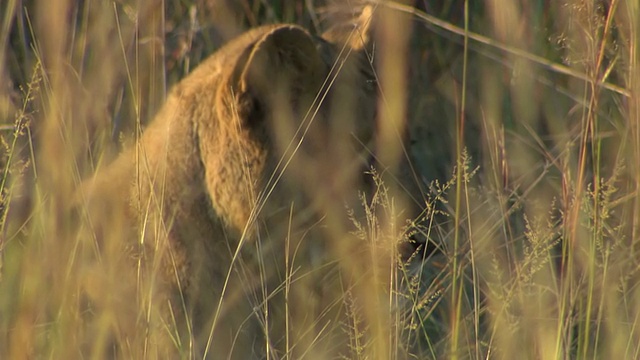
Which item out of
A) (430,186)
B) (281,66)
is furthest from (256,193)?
(430,186)

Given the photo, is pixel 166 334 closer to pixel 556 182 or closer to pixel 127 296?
pixel 127 296

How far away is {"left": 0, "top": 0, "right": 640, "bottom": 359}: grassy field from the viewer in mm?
2016

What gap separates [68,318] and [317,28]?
2345 millimetres

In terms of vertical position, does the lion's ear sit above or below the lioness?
above

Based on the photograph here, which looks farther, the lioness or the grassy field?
the lioness

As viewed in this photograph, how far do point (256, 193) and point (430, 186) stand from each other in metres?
0.41

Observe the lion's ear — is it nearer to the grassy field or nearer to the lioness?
the lioness

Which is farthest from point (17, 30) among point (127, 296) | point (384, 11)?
point (127, 296)

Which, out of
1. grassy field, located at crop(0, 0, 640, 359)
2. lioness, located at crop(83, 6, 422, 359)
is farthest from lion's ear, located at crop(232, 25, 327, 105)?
grassy field, located at crop(0, 0, 640, 359)

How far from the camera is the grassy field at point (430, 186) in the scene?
202 cm

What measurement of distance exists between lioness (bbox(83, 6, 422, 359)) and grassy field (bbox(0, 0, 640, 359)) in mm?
68

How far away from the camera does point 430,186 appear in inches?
88.2

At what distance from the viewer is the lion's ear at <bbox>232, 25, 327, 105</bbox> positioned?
2.37m

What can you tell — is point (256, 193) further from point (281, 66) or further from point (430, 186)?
point (430, 186)
